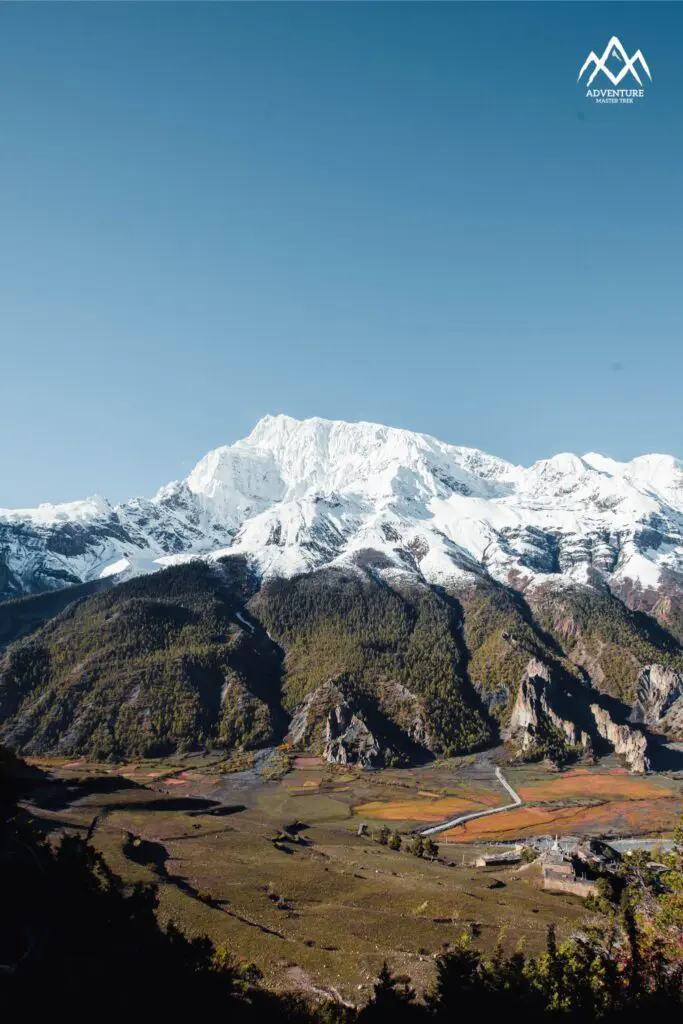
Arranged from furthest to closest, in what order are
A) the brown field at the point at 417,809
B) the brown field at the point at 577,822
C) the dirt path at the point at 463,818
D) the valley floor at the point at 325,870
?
1. the brown field at the point at 417,809
2. the dirt path at the point at 463,818
3. the brown field at the point at 577,822
4. the valley floor at the point at 325,870

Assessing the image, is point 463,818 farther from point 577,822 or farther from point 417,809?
point 577,822

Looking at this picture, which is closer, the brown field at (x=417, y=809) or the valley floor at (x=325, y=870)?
the valley floor at (x=325, y=870)

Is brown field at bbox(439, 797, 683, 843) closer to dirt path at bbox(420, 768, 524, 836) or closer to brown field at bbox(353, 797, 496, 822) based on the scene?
dirt path at bbox(420, 768, 524, 836)

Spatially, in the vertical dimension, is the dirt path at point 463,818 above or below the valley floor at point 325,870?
below

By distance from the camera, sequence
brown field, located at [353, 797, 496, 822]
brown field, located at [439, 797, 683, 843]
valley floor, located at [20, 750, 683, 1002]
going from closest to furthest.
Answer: valley floor, located at [20, 750, 683, 1002] → brown field, located at [439, 797, 683, 843] → brown field, located at [353, 797, 496, 822]

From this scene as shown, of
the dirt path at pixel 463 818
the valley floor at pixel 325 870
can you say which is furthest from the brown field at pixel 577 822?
the dirt path at pixel 463 818

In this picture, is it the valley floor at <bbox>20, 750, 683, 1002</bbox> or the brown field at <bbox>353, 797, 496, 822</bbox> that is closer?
the valley floor at <bbox>20, 750, 683, 1002</bbox>

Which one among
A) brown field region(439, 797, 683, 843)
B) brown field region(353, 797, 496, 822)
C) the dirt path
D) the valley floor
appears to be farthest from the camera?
brown field region(353, 797, 496, 822)

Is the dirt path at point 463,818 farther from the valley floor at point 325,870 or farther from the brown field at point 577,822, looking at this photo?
the valley floor at point 325,870

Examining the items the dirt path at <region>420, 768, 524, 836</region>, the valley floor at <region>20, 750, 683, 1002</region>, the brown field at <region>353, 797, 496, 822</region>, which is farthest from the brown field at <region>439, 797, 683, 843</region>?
the brown field at <region>353, 797, 496, 822</region>

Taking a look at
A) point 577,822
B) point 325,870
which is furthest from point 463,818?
point 325,870
